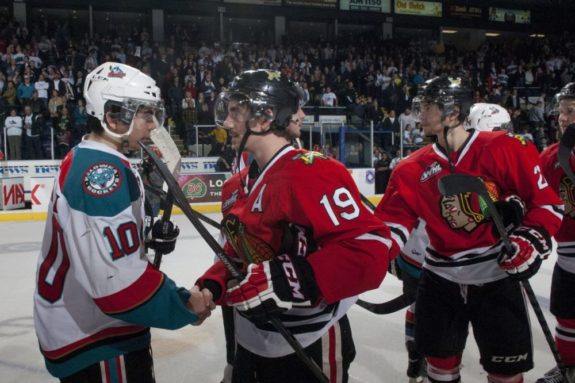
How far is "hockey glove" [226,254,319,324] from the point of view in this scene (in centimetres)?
144

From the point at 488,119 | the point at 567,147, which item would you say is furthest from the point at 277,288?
the point at 488,119

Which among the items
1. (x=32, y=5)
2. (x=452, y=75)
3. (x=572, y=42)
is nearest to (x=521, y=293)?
(x=452, y=75)

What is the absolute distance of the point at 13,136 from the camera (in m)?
11.2

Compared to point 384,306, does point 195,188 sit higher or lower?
lower

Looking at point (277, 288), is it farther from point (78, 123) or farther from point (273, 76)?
point (78, 123)

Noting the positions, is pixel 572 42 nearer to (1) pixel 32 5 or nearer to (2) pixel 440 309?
(1) pixel 32 5

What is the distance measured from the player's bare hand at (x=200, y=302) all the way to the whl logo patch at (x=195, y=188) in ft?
29.8

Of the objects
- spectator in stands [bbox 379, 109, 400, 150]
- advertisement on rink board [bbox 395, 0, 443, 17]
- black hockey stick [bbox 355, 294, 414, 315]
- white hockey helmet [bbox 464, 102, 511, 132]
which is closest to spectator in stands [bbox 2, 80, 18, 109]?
spectator in stands [bbox 379, 109, 400, 150]

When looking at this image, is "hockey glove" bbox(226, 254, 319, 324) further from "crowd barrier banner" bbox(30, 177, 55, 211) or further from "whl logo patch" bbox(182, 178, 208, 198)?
"whl logo patch" bbox(182, 178, 208, 198)

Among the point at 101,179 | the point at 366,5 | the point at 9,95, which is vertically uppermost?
the point at 366,5

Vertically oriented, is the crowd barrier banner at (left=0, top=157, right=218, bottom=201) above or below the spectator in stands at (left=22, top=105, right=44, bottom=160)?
below

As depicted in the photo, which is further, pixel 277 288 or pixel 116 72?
pixel 116 72

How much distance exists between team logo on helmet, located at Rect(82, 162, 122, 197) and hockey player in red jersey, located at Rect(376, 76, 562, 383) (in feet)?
3.79

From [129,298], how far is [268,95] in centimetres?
69
